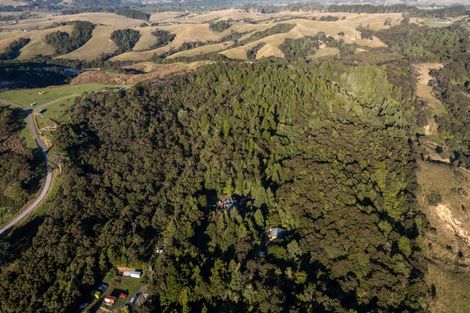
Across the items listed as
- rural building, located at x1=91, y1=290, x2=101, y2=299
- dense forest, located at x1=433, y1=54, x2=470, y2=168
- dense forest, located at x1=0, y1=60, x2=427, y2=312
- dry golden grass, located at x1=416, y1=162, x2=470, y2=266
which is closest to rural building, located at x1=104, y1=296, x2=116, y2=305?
rural building, located at x1=91, y1=290, x2=101, y2=299

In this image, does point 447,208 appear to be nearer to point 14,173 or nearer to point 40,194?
point 40,194

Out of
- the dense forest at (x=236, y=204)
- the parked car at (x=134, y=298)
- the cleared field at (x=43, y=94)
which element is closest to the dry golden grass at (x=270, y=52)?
the dense forest at (x=236, y=204)

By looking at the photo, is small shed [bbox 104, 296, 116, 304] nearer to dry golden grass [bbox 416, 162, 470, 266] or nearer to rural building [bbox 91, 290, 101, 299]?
rural building [bbox 91, 290, 101, 299]

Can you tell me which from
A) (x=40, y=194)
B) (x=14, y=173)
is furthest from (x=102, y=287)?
(x=14, y=173)

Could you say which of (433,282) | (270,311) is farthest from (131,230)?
(433,282)

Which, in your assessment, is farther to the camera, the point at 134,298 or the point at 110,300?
the point at 134,298
